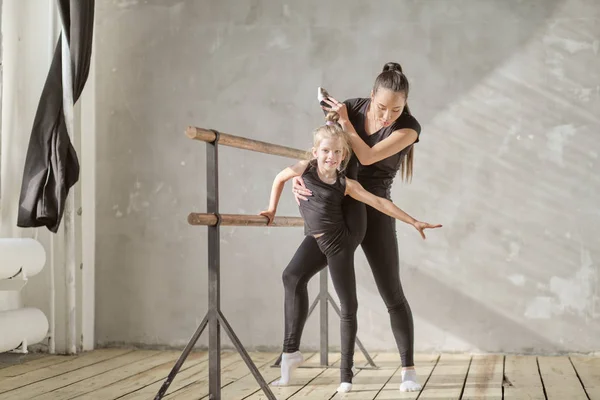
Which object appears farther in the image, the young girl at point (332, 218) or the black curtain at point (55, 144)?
the black curtain at point (55, 144)

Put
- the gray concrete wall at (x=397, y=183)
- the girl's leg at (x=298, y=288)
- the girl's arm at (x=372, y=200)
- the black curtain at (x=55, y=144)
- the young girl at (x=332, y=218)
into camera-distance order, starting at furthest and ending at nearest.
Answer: the gray concrete wall at (x=397, y=183), the black curtain at (x=55, y=144), the girl's leg at (x=298, y=288), the young girl at (x=332, y=218), the girl's arm at (x=372, y=200)

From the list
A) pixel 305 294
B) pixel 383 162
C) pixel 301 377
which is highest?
pixel 383 162

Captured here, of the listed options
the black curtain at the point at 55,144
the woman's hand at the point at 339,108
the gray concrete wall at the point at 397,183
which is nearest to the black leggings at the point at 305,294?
the woman's hand at the point at 339,108

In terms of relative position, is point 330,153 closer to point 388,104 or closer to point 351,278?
point 388,104

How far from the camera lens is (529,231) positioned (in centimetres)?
446

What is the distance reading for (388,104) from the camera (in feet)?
10.7

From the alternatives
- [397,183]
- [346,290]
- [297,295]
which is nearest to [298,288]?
[297,295]

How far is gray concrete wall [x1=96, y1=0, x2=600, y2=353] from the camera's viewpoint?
444 cm

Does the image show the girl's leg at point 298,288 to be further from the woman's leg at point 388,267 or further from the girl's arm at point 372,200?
the girl's arm at point 372,200

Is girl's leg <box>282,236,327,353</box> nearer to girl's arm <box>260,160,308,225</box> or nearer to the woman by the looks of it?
the woman

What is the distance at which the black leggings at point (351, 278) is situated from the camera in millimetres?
3246

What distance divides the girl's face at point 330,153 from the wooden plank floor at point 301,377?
A: 0.95 metres

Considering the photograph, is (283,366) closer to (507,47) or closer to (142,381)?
(142,381)

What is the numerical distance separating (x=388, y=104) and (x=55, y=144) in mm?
1986
